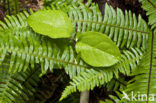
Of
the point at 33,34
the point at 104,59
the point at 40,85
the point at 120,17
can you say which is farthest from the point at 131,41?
the point at 40,85

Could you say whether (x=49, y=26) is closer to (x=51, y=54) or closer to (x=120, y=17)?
(x=51, y=54)

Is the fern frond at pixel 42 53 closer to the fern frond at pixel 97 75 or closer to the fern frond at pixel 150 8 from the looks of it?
the fern frond at pixel 97 75

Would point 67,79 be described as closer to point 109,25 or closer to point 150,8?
point 109,25

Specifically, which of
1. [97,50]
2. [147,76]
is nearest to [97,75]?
[97,50]

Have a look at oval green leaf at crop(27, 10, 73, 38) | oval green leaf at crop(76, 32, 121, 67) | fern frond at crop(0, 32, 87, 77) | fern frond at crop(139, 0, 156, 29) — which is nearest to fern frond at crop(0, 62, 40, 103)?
fern frond at crop(0, 32, 87, 77)

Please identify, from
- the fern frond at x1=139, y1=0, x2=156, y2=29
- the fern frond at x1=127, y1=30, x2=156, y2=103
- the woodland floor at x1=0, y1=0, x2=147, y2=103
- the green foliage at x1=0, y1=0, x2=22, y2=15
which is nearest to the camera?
the fern frond at x1=127, y1=30, x2=156, y2=103

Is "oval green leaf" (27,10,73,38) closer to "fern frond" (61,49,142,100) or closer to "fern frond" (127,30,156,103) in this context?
"fern frond" (61,49,142,100)
